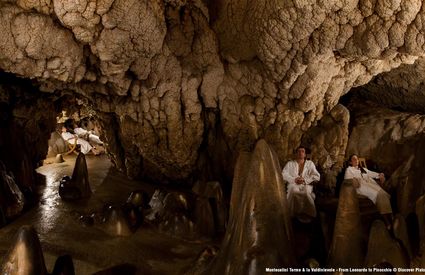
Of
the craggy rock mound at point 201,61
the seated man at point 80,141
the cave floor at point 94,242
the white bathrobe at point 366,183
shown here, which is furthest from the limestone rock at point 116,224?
the seated man at point 80,141

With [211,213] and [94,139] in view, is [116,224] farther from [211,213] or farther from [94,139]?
[94,139]

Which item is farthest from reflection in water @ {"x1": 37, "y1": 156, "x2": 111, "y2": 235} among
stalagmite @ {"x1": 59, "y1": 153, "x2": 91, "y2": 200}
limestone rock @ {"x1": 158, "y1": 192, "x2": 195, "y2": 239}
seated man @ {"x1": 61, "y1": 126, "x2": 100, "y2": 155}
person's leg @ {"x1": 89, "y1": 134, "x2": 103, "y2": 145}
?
limestone rock @ {"x1": 158, "y1": 192, "x2": 195, "y2": 239}

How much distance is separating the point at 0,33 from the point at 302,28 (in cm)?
379

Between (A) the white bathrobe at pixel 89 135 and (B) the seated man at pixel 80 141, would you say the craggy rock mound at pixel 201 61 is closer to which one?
(B) the seated man at pixel 80 141

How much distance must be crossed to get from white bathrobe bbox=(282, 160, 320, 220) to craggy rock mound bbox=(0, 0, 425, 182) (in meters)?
1.35

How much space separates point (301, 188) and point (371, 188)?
105 centimetres

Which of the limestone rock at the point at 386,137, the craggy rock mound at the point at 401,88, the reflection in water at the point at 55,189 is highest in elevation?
the craggy rock mound at the point at 401,88

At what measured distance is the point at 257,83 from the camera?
22.0 ft

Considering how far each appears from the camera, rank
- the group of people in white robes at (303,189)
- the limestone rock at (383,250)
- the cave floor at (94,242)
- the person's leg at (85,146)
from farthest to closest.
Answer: the person's leg at (85,146)
the group of people in white robes at (303,189)
the cave floor at (94,242)
the limestone rock at (383,250)

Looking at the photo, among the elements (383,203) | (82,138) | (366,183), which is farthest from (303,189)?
(82,138)

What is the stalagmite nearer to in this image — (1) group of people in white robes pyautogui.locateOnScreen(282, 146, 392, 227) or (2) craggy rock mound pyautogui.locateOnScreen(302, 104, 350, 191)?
(1) group of people in white robes pyautogui.locateOnScreen(282, 146, 392, 227)

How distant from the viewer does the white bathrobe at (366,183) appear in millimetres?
5770

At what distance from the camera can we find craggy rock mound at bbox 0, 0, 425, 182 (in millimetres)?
4895

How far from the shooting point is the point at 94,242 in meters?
5.71
